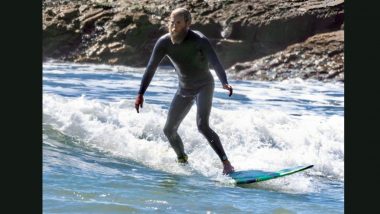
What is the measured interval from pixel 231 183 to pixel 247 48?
21221mm

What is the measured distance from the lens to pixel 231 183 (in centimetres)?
689

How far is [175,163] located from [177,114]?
71 cm

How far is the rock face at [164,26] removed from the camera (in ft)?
91.6

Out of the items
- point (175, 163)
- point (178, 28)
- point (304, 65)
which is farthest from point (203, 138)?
point (304, 65)

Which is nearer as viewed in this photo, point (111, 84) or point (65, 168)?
point (65, 168)

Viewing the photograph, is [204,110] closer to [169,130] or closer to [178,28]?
[169,130]

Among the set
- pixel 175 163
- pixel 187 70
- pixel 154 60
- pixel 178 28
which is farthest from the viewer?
pixel 175 163

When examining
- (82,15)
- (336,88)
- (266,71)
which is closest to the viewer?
(336,88)

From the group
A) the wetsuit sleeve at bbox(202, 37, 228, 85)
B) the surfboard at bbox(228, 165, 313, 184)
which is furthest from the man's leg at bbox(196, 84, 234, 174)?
the wetsuit sleeve at bbox(202, 37, 228, 85)

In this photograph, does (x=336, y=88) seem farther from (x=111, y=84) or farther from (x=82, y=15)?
(x=82, y=15)

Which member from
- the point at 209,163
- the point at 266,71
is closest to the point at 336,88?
the point at 266,71

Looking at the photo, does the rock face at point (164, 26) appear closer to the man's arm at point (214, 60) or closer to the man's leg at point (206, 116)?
the man's leg at point (206, 116)

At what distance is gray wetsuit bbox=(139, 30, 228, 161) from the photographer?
6.98 m

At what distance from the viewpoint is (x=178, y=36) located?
22.6ft
